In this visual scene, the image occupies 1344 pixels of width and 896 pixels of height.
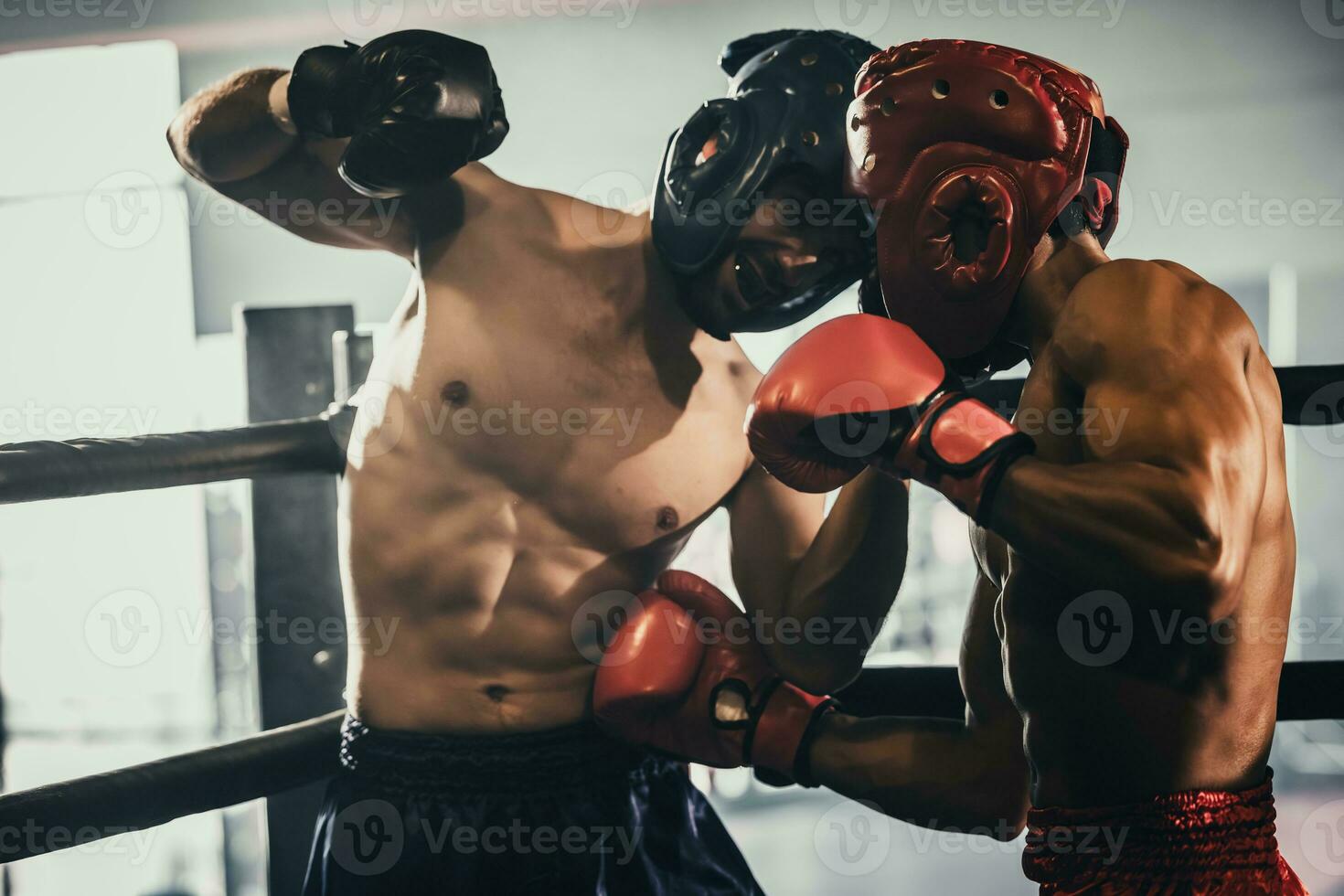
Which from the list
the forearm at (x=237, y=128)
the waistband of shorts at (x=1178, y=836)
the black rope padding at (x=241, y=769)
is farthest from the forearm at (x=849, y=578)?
the forearm at (x=237, y=128)

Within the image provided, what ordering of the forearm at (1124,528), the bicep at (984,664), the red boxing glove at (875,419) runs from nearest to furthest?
1. the forearm at (1124,528)
2. the red boxing glove at (875,419)
3. the bicep at (984,664)

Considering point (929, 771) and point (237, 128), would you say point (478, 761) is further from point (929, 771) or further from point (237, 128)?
point (237, 128)

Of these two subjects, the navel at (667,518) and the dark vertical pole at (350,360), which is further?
the dark vertical pole at (350,360)

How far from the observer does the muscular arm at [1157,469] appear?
0.81m

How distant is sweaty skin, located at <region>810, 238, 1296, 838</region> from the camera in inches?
32.4

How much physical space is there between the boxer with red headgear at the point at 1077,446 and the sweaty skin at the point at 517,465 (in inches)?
13.2

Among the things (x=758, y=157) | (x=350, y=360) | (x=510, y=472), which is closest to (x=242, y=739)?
(x=510, y=472)

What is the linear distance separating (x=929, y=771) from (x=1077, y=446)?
Answer: 0.56 m

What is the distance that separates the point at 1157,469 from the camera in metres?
0.82

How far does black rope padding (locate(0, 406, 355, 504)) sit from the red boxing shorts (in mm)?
1033

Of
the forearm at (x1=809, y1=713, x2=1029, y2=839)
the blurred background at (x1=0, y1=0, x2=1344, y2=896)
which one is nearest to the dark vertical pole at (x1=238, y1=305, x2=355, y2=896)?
the forearm at (x1=809, y1=713, x2=1029, y2=839)

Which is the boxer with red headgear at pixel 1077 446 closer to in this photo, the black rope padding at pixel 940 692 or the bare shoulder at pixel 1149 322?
the bare shoulder at pixel 1149 322

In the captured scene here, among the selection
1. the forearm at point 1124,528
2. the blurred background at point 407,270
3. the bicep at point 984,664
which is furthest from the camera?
the blurred background at point 407,270

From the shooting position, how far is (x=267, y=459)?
1440mm
